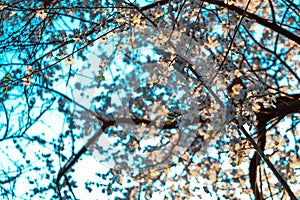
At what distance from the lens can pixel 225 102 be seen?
1.97 metres

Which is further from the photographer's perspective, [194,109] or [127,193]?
[127,193]

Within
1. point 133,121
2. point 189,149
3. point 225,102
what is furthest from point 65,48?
point 189,149

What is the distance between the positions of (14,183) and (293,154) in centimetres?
330

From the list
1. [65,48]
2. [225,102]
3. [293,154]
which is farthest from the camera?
[293,154]

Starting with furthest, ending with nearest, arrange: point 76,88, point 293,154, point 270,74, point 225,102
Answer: point 76,88 < point 270,74 < point 293,154 < point 225,102

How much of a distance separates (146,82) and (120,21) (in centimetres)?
276

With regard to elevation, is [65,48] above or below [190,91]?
above

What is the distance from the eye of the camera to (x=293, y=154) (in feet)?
14.5

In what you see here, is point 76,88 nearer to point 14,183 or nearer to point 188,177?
point 14,183

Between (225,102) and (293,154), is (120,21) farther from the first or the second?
(293,154)

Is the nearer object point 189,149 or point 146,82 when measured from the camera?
point 189,149

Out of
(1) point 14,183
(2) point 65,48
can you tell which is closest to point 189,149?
(1) point 14,183

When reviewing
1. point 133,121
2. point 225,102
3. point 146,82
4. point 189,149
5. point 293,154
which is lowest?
point 225,102

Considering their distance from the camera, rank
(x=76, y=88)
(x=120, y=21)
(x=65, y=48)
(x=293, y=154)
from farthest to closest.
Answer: (x=76, y=88), (x=293, y=154), (x=65, y=48), (x=120, y=21)
